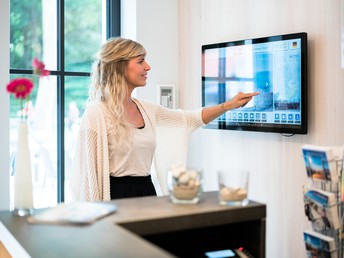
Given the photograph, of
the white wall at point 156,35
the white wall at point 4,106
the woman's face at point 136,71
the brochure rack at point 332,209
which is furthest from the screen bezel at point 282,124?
the white wall at point 4,106

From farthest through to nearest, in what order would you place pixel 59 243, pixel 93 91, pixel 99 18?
1. pixel 99 18
2. pixel 93 91
3. pixel 59 243

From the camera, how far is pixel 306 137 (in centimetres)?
304

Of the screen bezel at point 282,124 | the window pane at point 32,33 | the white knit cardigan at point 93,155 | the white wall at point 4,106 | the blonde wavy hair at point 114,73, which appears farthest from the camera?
the window pane at point 32,33

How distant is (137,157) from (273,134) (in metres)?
0.95

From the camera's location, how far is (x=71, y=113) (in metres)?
4.07

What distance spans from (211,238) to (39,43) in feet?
8.33

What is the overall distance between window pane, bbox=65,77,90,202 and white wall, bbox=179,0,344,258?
0.79m

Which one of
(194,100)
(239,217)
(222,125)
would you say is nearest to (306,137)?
(222,125)

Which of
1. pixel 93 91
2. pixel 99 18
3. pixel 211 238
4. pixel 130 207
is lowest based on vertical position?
pixel 211 238

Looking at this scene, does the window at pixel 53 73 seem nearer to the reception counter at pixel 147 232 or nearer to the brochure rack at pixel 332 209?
the reception counter at pixel 147 232

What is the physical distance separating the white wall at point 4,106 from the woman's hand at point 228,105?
1.38 metres

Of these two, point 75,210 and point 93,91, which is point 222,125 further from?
point 75,210

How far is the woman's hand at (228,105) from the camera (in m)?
3.03

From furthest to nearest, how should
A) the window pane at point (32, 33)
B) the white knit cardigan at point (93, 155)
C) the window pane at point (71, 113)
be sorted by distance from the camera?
1. the window pane at point (71, 113)
2. the window pane at point (32, 33)
3. the white knit cardigan at point (93, 155)
